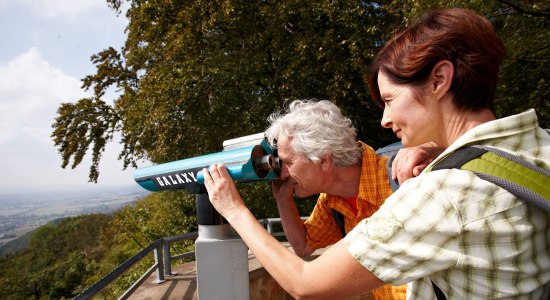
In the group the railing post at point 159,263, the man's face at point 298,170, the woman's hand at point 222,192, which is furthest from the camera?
the railing post at point 159,263

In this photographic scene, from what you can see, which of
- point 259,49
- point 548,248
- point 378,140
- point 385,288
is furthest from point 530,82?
point 548,248

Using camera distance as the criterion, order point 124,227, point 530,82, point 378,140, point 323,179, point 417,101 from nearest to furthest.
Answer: point 417,101
point 323,179
point 530,82
point 378,140
point 124,227

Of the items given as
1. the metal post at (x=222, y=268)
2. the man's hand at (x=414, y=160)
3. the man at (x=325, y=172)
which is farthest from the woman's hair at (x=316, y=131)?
the metal post at (x=222, y=268)

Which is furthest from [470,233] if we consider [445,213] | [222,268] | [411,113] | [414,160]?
[222,268]

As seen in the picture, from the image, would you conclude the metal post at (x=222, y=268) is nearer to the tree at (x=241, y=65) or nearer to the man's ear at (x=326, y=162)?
the man's ear at (x=326, y=162)

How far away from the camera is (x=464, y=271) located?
0.73 meters

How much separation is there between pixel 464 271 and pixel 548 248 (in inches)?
6.8

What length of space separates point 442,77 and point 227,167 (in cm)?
66

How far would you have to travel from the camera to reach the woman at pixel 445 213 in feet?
2.26

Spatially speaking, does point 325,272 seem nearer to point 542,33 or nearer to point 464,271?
point 464,271

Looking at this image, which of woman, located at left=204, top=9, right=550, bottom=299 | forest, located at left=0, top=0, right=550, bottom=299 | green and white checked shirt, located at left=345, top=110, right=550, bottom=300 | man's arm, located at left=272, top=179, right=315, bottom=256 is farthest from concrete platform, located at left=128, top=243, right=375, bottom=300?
forest, located at left=0, top=0, right=550, bottom=299

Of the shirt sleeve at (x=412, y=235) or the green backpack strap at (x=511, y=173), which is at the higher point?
the green backpack strap at (x=511, y=173)

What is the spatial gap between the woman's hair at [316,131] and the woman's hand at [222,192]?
332 mm

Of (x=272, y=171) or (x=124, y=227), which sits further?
(x=124, y=227)
